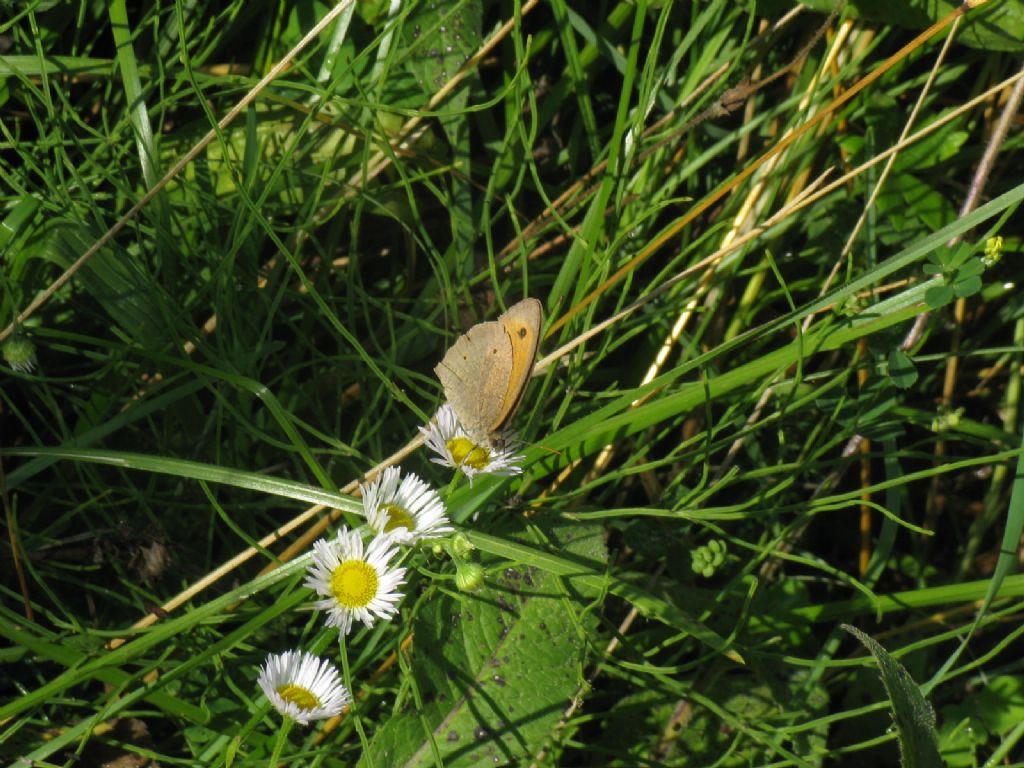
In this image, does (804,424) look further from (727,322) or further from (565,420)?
(565,420)

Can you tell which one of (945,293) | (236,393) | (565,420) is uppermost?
(236,393)

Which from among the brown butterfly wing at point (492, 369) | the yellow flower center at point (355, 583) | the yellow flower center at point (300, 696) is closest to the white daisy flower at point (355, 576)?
the yellow flower center at point (355, 583)

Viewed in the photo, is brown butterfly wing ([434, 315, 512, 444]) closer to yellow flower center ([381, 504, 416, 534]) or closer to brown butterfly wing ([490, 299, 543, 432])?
brown butterfly wing ([490, 299, 543, 432])

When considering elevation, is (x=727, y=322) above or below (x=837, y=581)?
above

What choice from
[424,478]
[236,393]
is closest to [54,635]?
[236,393]

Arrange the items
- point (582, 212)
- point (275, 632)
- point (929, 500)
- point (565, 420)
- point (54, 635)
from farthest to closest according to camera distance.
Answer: point (929, 500)
point (582, 212)
point (565, 420)
point (275, 632)
point (54, 635)

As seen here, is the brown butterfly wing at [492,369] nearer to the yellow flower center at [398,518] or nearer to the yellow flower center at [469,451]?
the yellow flower center at [469,451]

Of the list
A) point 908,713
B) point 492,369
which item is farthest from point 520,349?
point 908,713

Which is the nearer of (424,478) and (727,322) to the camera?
(424,478)

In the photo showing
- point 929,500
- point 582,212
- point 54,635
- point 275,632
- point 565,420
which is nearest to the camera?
point 54,635
